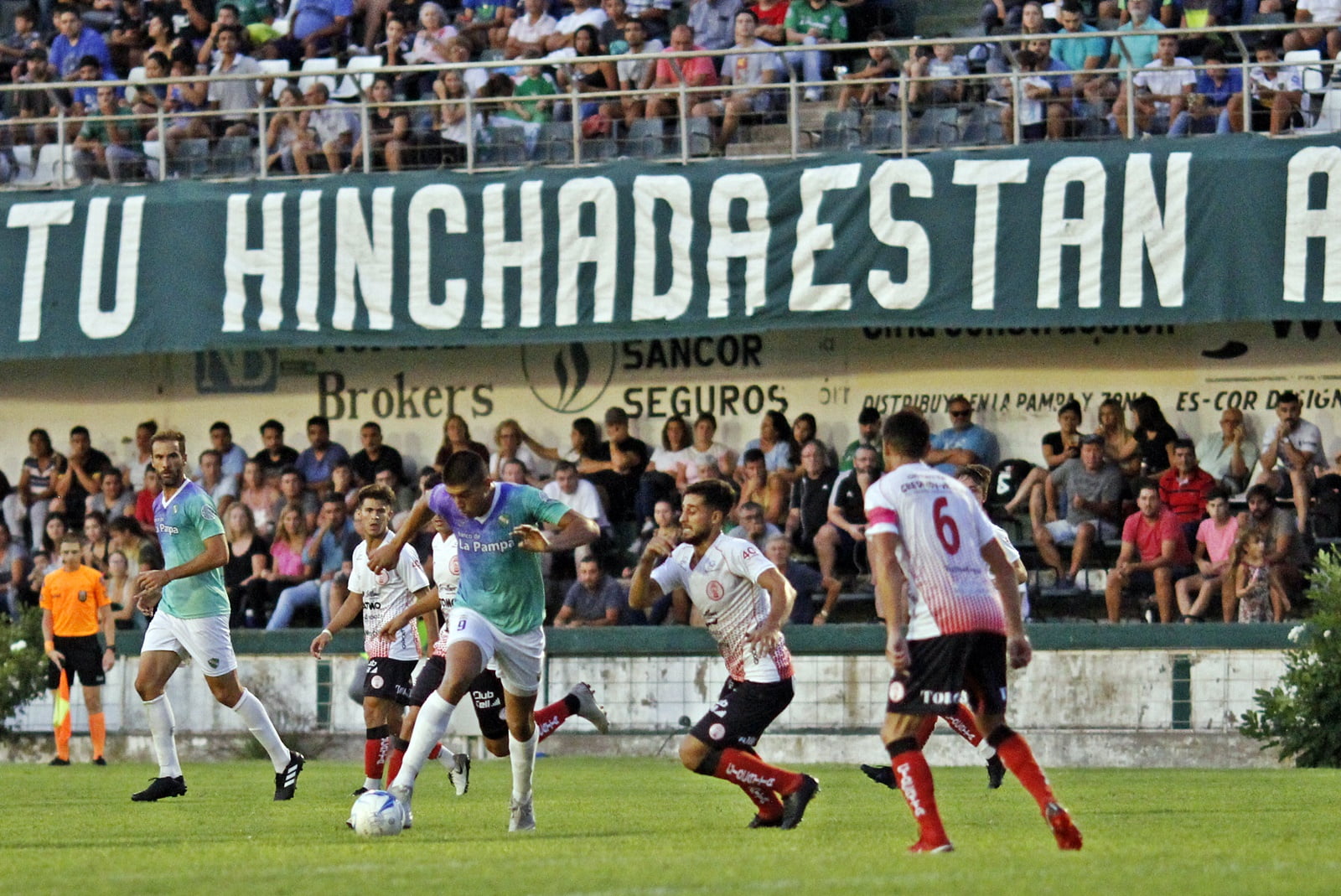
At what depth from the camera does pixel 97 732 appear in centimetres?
2172

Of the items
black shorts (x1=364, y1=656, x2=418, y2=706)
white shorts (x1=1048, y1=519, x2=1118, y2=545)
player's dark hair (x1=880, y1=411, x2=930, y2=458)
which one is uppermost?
player's dark hair (x1=880, y1=411, x2=930, y2=458)

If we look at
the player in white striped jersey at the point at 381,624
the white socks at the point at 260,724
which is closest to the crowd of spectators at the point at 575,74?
the player in white striped jersey at the point at 381,624

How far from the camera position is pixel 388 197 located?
23188 millimetres

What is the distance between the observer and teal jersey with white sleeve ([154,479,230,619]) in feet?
45.6

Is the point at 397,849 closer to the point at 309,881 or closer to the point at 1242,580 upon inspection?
the point at 309,881

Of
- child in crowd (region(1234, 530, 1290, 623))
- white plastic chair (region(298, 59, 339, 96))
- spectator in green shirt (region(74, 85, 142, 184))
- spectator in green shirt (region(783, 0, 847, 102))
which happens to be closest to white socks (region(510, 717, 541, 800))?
child in crowd (region(1234, 530, 1290, 623))

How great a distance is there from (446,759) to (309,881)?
21.8 ft

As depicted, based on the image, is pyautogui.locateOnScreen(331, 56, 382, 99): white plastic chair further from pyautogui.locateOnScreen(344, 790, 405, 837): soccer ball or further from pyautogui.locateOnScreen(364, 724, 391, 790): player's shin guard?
pyautogui.locateOnScreen(344, 790, 405, 837): soccer ball

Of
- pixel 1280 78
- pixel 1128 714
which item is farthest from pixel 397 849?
pixel 1280 78

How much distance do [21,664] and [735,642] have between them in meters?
12.8

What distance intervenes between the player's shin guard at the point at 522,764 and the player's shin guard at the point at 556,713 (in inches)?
71.4

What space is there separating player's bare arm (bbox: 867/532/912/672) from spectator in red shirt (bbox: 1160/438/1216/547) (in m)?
11.8

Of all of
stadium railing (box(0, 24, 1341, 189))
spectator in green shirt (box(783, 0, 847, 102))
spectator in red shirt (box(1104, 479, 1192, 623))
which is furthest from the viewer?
spectator in green shirt (box(783, 0, 847, 102))

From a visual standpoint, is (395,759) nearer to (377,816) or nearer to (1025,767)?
(377,816)
